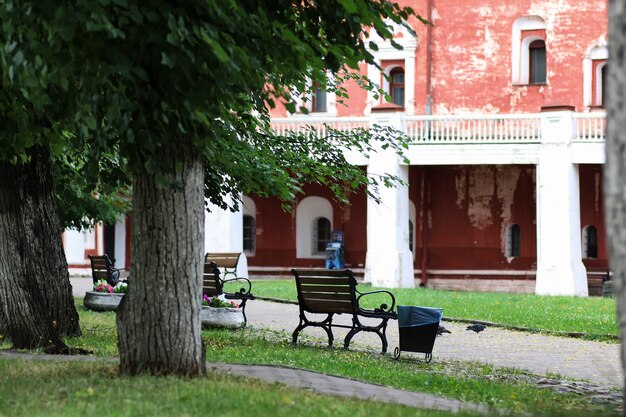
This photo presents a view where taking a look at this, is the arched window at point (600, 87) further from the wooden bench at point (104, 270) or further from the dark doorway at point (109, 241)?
the wooden bench at point (104, 270)

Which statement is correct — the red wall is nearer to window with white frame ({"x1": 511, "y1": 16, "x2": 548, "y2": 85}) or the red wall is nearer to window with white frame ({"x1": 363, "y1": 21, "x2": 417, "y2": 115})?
window with white frame ({"x1": 363, "y1": 21, "x2": 417, "y2": 115})

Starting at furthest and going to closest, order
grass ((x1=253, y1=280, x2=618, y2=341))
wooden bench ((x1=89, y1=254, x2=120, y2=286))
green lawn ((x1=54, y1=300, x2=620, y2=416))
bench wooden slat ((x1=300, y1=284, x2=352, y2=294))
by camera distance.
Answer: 1. wooden bench ((x1=89, y1=254, x2=120, y2=286))
2. grass ((x1=253, y1=280, x2=618, y2=341))
3. bench wooden slat ((x1=300, y1=284, x2=352, y2=294))
4. green lawn ((x1=54, y1=300, x2=620, y2=416))

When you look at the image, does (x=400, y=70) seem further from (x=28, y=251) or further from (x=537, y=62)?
(x=28, y=251)

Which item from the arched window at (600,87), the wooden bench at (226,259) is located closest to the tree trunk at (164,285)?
the wooden bench at (226,259)

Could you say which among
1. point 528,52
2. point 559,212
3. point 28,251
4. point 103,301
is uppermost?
point 528,52

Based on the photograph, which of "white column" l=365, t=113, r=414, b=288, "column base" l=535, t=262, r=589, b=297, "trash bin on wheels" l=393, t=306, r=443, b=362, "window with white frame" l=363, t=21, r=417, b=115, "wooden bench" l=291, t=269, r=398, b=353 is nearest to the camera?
"trash bin on wheels" l=393, t=306, r=443, b=362

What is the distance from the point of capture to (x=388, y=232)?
37.6 m

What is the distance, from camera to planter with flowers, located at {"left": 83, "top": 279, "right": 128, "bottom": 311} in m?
22.6

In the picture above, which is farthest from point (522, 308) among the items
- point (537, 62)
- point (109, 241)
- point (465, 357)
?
point (109, 241)

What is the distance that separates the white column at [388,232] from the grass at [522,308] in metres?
1.59

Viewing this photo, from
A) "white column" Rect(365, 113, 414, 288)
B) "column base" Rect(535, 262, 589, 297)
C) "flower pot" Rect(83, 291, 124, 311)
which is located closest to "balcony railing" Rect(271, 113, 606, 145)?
"white column" Rect(365, 113, 414, 288)

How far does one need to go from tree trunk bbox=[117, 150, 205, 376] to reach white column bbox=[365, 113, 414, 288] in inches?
1065

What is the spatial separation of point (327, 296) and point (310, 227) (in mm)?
26928

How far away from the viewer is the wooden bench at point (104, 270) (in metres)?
24.2
